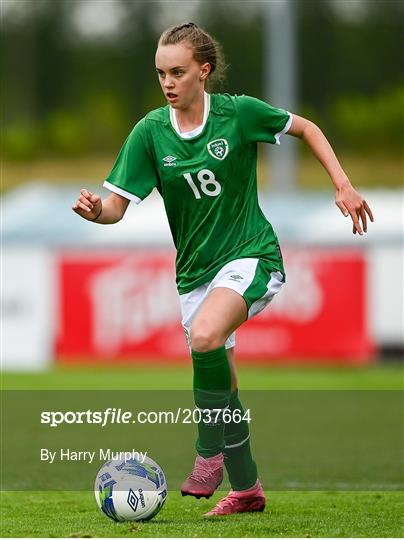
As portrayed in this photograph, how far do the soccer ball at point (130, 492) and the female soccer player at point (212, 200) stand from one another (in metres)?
0.23

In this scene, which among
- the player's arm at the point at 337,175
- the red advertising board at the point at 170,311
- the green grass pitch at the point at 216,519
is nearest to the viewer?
the green grass pitch at the point at 216,519

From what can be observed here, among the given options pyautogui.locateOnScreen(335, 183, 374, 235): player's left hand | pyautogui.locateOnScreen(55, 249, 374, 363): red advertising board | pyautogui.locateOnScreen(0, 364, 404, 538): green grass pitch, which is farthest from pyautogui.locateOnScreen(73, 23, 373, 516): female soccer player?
pyautogui.locateOnScreen(55, 249, 374, 363): red advertising board

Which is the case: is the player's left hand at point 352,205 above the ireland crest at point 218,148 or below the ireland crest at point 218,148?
Answer: below

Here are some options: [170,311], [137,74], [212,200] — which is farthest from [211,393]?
[137,74]

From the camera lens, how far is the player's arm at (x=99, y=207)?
219 inches

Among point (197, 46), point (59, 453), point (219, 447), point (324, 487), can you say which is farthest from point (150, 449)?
point (197, 46)

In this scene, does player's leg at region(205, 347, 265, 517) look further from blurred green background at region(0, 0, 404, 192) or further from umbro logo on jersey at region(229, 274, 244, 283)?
blurred green background at region(0, 0, 404, 192)

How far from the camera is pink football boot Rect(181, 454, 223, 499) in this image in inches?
218

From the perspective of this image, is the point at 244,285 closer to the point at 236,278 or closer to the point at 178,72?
the point at 236,278

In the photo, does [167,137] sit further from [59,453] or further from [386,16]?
[386,16]

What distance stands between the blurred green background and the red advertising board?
34.8ft

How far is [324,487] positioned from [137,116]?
22.3m

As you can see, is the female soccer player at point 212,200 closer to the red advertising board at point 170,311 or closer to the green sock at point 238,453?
the green sock at point 238,453

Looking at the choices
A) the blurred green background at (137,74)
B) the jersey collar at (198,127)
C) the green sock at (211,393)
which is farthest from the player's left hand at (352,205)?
the blurred green background at (137,74)
